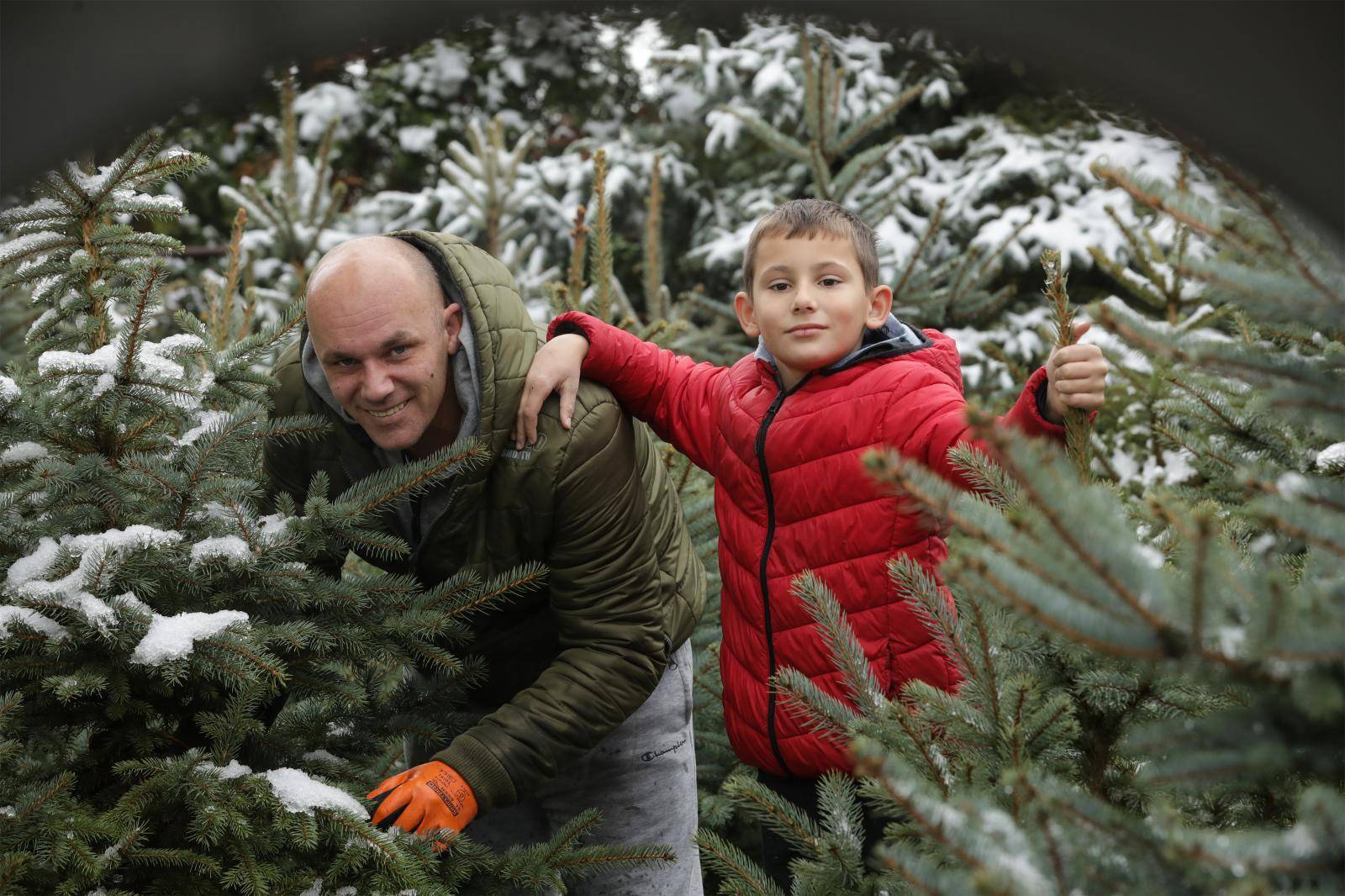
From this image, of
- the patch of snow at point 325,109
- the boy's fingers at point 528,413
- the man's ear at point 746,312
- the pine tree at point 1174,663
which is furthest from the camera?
the patch of snow at point 325,109

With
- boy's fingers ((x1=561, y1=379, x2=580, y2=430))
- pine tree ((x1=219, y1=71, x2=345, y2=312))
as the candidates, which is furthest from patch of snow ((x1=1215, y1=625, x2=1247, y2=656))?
pine tree ((x1=219, y1=71, x2=345, y2=312))

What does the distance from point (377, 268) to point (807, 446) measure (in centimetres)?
105

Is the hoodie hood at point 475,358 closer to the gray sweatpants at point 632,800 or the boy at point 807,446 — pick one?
the boy at point 807,446

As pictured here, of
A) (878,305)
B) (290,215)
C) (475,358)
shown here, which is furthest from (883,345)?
(290,215)

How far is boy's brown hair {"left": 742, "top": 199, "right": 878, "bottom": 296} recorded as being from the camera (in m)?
2.40

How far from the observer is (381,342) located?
7.31ft

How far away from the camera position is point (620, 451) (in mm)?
2531

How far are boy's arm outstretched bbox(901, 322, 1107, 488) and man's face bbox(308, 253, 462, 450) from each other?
1.09 m

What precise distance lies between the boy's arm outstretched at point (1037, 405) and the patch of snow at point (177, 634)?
1.34 meters

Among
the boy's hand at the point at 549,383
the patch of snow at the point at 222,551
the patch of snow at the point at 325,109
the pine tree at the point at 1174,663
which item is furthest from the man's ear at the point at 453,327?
the patch of snow at the point at 325,109

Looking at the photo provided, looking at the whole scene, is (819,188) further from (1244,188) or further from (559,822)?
(1244,188)

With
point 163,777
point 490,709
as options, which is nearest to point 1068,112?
point 490,709

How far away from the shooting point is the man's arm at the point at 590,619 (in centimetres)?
230

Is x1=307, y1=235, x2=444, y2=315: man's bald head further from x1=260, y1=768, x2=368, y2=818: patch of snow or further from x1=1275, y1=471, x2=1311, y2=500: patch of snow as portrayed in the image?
x1=1275, y1=471, x2=1311, y2=500: patch of snow
